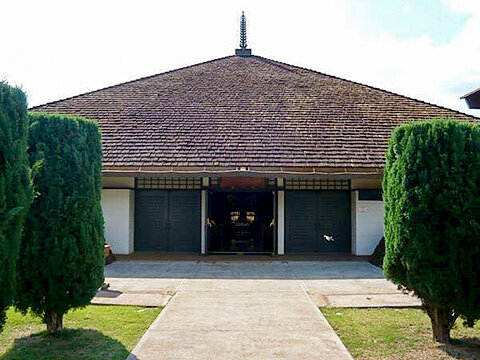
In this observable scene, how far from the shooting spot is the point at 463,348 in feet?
15.1

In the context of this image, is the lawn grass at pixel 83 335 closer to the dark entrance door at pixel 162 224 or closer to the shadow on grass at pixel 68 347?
the shadow on grass at pixel 68 347


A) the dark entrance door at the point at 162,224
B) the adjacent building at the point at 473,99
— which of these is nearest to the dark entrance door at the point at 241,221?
the dark entrance door at the point at 162,224

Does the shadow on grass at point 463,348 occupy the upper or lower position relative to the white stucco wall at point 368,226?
lower

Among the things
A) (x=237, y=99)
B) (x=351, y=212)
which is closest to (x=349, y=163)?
(x=351, y=212)

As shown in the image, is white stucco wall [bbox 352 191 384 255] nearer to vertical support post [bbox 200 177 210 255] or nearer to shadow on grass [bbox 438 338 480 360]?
vertical support post [bbox 200 177 210 255]

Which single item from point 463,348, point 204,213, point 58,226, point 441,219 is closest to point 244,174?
point 204,213

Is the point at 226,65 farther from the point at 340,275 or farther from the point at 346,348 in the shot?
the point at 346,348

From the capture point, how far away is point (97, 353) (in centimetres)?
441

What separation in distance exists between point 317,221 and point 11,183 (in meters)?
9.62

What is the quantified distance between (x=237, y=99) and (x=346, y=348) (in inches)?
455

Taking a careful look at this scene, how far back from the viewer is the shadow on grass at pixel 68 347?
432 cm

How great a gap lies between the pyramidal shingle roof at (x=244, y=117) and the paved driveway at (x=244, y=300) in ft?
10.3

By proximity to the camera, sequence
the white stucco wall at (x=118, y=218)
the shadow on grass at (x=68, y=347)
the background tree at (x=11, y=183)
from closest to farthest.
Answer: the background tree at (x=11, y=183), the shadow on grass at (x=68, y=347), the white stucco wall at (x=118, y=218)

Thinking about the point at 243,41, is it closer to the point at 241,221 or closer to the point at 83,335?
the point at 241,221
